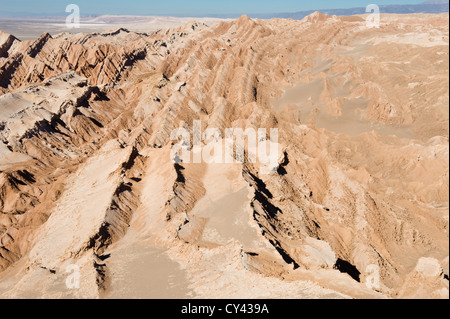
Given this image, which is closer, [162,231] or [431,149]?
[162,231]

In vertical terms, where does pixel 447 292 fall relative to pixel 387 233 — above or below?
above

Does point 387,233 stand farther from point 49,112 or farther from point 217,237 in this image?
point 49,112

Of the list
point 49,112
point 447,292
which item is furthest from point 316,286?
point 49,112

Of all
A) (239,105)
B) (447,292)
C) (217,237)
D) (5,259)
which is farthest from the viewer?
(239,105)

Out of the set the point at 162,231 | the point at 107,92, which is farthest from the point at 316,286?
the point at 107,92
